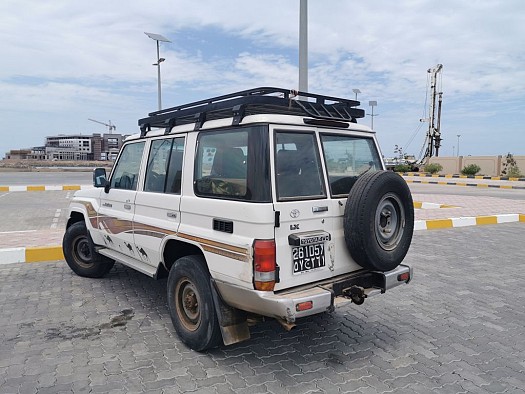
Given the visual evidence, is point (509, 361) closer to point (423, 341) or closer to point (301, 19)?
point (423, 341)

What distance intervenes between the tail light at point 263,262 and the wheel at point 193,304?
23.6 inches

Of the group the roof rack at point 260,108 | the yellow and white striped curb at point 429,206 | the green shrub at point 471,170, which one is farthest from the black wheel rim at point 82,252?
the green shrub at point 471,170

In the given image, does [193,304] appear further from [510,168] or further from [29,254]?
[510,168]

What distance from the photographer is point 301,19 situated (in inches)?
350

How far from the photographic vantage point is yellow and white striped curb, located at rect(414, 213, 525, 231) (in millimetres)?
9840

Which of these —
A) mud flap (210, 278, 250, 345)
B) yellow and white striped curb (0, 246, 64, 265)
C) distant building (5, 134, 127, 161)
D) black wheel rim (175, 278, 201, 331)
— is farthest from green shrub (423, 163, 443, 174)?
distant building (5, 134, 127, 161)

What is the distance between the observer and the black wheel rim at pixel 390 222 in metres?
3.64

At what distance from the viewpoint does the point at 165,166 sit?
4211mm

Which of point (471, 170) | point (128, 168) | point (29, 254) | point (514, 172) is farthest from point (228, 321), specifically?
point (471, 170)

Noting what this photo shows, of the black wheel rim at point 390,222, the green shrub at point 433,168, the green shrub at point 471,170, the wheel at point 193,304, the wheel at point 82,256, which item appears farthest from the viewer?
the green shrub at point 433,168

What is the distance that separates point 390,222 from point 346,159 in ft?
2.26

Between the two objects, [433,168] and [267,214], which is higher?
[433,168]

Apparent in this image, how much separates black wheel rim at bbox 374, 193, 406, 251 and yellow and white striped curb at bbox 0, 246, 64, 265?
5.44 metres

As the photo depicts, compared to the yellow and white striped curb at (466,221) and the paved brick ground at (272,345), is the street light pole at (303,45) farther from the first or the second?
the paved brick ground at (272,345)
